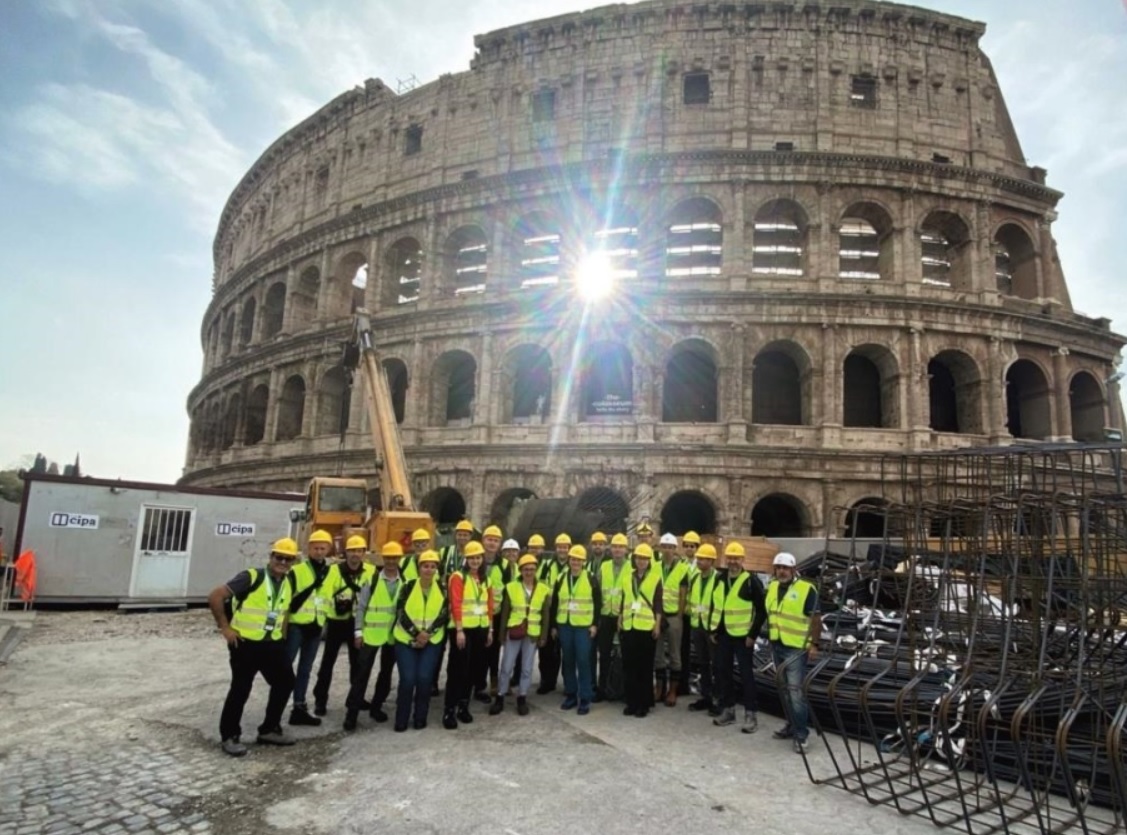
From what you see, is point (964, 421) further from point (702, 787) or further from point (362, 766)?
point (362, 766)

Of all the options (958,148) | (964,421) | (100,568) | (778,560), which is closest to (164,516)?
(100,568)

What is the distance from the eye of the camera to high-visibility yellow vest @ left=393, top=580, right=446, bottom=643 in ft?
19.4

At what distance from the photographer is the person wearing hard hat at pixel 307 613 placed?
5.85 metres

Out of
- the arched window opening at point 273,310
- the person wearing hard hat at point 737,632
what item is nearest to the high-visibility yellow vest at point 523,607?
the person wearing hard hat at point 737,632

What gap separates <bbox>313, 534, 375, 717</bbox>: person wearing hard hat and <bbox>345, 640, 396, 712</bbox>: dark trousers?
165 mm

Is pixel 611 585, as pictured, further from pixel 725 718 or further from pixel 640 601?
pixel 725 718

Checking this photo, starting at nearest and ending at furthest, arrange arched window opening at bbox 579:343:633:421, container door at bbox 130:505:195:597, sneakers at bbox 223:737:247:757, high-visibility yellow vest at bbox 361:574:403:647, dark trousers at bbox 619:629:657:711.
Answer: sneakers at bbox 223:737:247:757
high-visibility yellow vest at bbox 361:574:403:647
dark trousers at bbox 619:629:657:711
container door at bbox 130:505:195:597
arched window opening at bbox 579:343:633:421

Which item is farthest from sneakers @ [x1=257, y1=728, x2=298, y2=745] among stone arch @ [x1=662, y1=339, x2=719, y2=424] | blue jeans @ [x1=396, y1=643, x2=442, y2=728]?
stone arch @ [x1=662, y1=339, x2=719, y2=424]

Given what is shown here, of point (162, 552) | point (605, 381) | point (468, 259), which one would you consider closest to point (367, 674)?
point (162, 552)

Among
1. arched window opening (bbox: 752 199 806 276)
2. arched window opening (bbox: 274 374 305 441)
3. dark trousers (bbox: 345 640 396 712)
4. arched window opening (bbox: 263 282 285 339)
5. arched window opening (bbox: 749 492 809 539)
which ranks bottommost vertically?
dark trousers (bbox: 345 640 396 712)

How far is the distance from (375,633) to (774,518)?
17829 mm

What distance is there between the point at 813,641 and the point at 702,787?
181cm

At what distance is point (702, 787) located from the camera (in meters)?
4.68

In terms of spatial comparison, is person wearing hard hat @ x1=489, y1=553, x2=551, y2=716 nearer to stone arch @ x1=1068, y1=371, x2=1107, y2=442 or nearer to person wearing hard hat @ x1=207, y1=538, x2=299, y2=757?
person wearing hard hat @ x1=207, y1=538, x2=299, y2=757
